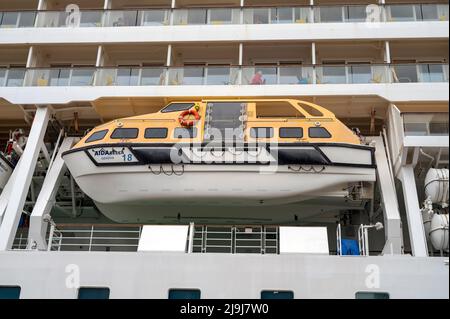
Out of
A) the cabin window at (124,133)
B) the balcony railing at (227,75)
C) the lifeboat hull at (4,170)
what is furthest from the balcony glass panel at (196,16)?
the lifeboat hull at (4,170)

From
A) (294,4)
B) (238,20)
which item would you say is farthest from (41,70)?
Result: (294,4)

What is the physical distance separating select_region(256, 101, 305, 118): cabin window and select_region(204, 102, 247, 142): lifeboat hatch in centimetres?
62

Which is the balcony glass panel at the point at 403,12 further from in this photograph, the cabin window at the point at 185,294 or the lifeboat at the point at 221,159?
the cabin window at the point at 185,294

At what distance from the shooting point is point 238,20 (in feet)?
41.0

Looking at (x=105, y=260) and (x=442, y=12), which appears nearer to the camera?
(x=105, y=260)

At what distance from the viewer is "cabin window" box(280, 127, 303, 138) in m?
10.2

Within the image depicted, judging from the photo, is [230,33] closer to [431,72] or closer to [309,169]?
[309,169]

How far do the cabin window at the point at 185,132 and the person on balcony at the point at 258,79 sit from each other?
2014 millimetres

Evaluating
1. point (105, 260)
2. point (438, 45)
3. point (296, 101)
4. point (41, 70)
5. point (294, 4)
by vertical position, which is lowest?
point (105, 260)

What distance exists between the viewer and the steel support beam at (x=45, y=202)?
10065 millimetres

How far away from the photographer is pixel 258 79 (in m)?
11.6
